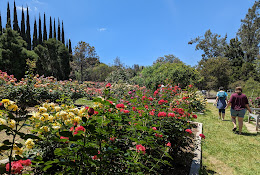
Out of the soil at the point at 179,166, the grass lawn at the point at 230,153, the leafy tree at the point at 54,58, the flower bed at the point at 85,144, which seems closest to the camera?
the flower bed at the point at 85,144

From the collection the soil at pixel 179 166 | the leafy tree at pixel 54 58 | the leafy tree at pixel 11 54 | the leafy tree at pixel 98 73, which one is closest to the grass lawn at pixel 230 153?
the soil at pixel 179 166

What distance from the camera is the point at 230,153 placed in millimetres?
3770

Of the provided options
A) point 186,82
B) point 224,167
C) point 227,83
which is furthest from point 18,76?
point 227,83

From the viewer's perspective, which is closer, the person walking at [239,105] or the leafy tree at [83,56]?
the person walking at [239,105]

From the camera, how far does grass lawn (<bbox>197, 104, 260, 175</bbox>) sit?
121 inches

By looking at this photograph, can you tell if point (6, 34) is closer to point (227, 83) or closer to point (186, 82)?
point (186, 82)

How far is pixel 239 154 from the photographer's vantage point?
3.77 m

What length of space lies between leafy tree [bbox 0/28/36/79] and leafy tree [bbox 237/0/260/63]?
36503 millimetres

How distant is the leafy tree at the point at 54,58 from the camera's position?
23766 millimetres

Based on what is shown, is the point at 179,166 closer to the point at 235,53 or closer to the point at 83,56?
the point at 83,56

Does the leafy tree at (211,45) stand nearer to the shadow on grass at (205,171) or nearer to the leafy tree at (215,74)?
the leafy tree at (215,74)

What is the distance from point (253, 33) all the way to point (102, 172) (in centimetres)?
3756

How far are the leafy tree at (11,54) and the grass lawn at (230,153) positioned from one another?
765 inches

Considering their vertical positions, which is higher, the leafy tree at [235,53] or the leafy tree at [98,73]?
the leafy tree at [235,53]
